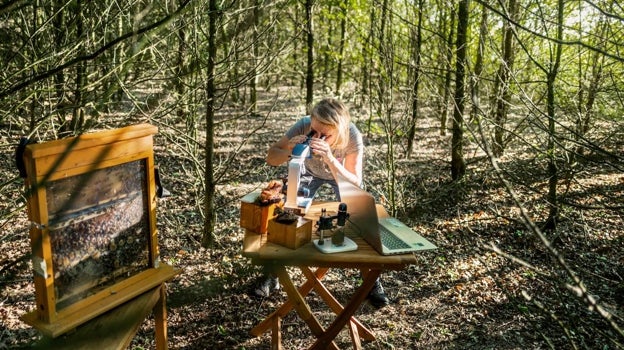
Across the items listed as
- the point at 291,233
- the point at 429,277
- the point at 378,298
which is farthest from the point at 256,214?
→ the point at 429,277

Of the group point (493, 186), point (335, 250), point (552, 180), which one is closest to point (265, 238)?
point (335, 250)

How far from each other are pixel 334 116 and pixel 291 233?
1.15m

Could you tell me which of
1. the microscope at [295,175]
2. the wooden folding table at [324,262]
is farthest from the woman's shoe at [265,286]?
the microscope at [295,175]

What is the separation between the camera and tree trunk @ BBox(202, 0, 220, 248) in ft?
13.1

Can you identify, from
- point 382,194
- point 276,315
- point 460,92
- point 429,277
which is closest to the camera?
point 276,315

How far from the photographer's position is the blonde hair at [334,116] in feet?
11.6

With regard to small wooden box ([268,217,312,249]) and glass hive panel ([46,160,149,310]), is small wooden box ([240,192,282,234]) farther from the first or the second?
glass hive panel ([46,160,149,310])

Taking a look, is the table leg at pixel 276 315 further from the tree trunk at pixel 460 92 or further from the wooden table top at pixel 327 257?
the tree trunk at pixel 460 92

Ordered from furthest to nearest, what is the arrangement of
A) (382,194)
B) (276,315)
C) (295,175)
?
(382,194) < (276,315) < (295,175)

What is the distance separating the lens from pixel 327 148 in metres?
3.26

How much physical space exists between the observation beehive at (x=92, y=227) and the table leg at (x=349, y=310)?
3.48 ft

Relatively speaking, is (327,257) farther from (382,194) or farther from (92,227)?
(382,194)

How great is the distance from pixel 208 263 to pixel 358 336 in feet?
6.09

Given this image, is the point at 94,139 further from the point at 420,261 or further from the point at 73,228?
the point at 420,261
